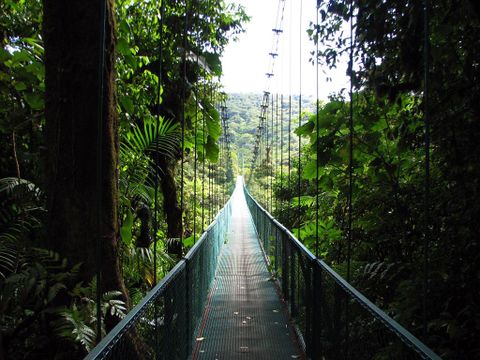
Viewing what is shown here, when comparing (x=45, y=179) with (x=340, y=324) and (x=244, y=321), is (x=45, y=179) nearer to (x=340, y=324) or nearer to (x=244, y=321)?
(x=340, y=324)

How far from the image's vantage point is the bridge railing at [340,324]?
1421 millimetres

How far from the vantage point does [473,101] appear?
2014 mm

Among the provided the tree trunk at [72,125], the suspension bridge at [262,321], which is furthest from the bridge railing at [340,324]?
the tree trunk at [72,125]

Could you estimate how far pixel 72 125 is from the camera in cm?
205

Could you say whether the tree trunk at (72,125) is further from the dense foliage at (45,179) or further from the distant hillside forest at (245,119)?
the distant hillside forest at (245,119)

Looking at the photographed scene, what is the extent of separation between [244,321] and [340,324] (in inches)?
72.6

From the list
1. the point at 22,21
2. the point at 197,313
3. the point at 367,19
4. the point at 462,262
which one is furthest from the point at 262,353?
the point at 22,21

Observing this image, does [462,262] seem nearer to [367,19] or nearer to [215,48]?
[367,19]

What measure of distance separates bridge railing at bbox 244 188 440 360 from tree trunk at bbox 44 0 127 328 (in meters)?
1.18

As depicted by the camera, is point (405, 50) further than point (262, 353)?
No

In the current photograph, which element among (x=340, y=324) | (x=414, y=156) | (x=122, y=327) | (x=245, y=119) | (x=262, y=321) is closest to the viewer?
(x=122, y=327)

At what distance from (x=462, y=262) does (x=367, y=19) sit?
4.93 ft

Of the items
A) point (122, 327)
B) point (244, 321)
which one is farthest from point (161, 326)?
point (244, 321)

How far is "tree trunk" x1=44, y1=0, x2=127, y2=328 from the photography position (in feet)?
6.72
